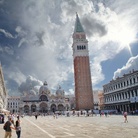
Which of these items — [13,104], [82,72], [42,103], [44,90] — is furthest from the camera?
[13,104]

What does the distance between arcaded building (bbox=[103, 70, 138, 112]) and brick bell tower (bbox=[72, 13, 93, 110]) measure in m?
16.0

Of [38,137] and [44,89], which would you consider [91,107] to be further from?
[38,137]

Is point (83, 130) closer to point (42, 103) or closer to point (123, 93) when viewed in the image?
point (123, 93)

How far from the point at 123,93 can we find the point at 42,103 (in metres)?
61.6

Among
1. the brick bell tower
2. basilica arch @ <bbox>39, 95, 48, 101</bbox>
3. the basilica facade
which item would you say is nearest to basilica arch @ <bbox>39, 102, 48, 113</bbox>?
the basilica facade

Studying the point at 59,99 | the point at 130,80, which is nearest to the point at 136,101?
the point at 130,80

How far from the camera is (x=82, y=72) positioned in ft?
294

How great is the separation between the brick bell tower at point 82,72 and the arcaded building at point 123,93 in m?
16.0

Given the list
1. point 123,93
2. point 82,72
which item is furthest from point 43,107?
point 123,93

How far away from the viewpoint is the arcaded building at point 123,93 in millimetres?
52188

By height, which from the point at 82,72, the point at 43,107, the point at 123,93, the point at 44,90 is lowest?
the point at 43,107

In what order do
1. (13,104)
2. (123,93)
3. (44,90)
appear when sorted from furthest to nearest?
A: (13,104), (44,90), (123,93)

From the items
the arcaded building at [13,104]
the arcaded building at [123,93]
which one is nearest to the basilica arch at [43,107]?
the arcaded building at [13,104]

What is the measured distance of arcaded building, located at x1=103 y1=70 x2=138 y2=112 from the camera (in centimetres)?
5219
